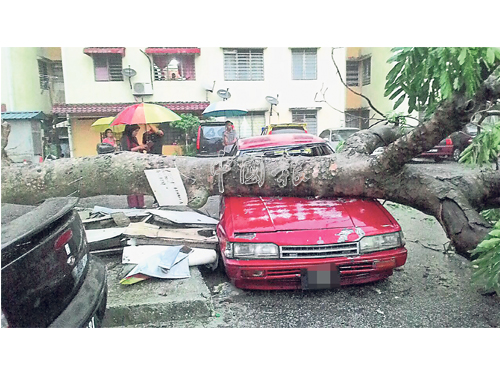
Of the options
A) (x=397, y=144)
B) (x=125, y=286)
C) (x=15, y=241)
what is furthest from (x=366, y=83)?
(x=15, y=241)

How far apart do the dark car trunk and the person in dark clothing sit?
3.86 feet

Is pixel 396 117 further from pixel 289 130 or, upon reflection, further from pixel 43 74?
pixel 43 74

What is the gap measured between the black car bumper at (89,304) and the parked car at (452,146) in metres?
2.33

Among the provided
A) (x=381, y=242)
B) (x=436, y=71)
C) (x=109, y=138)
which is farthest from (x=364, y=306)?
(x=109, y=138)

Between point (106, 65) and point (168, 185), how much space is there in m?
0.95

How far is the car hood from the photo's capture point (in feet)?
8.23

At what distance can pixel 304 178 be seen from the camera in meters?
2.96

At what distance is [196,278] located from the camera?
2.53m

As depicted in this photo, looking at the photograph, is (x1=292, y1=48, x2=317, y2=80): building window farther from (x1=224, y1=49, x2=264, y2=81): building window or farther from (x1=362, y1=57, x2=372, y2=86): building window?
(x1=362, y1=57, x2=372, y2=86): building window

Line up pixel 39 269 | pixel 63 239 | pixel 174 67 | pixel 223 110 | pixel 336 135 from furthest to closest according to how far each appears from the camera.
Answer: pixel 336 135 → pixel 223 110 → pixel 174 67 → pixel 63 239 → pixel 39 269

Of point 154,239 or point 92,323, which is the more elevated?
point 154,239

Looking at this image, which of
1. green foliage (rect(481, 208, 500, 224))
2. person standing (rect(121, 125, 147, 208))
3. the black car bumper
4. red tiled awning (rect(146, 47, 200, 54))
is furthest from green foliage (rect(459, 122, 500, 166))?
the black car bumper

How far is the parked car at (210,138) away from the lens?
10.2ft
